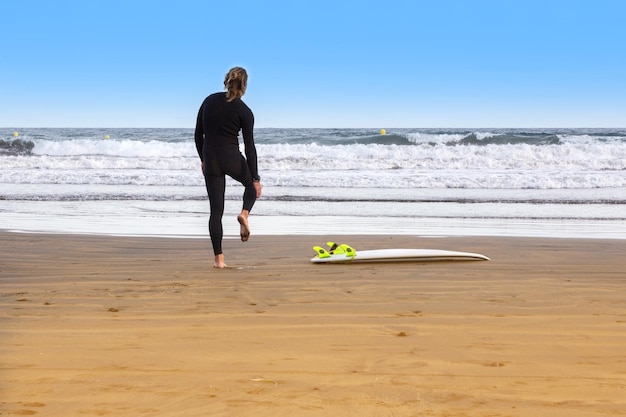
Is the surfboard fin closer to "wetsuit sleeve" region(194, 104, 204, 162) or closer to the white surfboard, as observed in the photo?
the white surfboard

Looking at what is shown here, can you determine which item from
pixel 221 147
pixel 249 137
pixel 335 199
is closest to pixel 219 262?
pixel 221 147

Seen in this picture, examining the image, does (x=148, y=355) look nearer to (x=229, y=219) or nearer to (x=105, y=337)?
(x=105, y=337)

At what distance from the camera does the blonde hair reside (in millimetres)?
6293

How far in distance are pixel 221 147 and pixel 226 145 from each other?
0.16 ft

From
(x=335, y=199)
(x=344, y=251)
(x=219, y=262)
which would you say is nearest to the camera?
(x=219, y=262)

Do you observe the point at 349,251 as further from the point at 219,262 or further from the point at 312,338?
the point at 312,338

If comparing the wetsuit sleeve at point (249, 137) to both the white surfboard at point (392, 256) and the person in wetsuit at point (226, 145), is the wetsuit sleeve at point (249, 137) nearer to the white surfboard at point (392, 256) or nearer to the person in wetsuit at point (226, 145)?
the person in wetsuit at point (226, 145)

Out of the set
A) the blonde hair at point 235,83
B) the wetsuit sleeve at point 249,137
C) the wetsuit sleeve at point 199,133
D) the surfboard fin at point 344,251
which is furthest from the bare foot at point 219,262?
the blonde hair at point 235,83

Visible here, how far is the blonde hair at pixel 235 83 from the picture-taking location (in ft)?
20.6

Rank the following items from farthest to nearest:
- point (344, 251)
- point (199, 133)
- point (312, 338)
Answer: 1. point (344, 251)
2. point (199, 133)
3. point (312, 338)

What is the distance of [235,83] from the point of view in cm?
631

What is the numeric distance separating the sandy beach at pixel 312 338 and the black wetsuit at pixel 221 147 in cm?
61

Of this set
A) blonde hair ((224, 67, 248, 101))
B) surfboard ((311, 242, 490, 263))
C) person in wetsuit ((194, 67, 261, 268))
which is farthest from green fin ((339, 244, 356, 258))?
blonde hair ((224, 67, 248, 101))

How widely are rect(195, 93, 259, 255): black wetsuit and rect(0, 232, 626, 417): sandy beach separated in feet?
1.99
